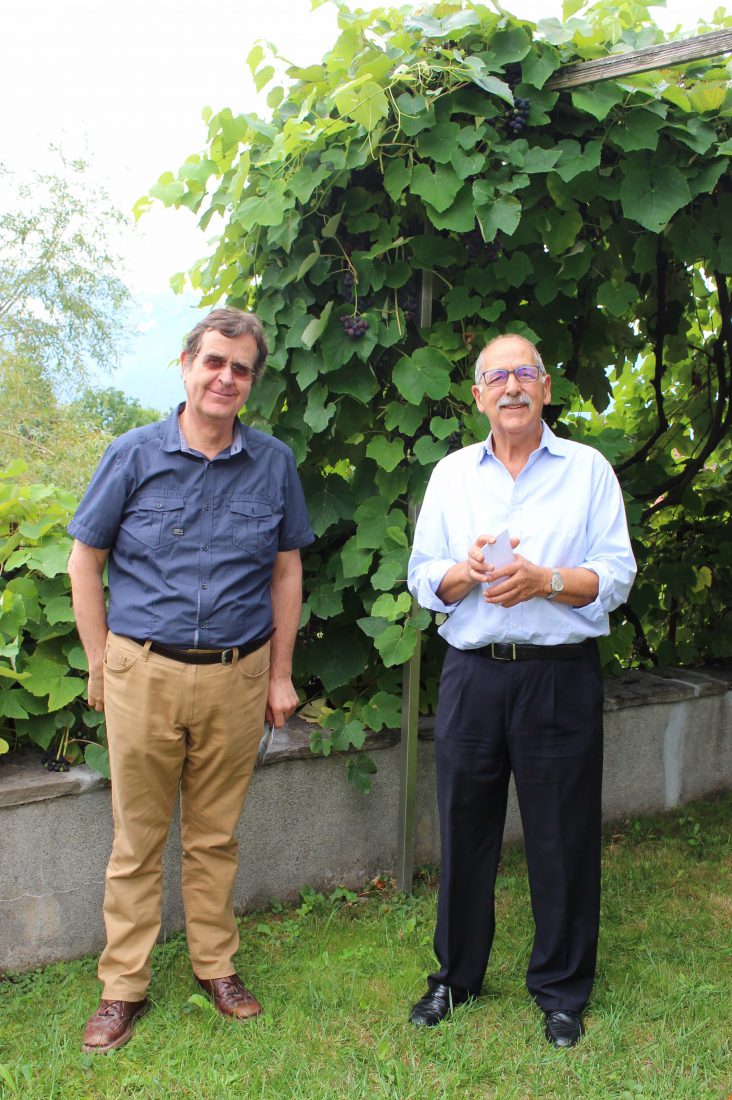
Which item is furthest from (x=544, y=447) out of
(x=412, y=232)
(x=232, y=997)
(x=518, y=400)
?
(x=232, y=997)

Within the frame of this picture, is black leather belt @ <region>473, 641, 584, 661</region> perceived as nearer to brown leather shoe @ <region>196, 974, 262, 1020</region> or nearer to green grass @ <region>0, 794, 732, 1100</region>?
green grass @ <region>0, 794, 732, 1100</region>

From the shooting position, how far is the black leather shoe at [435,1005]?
236 cm

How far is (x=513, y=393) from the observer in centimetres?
216

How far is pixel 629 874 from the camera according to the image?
3.30 m

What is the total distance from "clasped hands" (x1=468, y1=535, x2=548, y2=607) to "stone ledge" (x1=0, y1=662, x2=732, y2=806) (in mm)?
1212

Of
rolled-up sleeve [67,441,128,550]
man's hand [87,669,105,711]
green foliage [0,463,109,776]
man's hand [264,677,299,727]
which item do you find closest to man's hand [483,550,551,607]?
man's hand [264,677,299,727]

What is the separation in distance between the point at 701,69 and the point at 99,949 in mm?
3007

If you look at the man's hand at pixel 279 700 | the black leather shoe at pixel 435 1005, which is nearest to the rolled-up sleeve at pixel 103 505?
the man's hand at pixel 279 700

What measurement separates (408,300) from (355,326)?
24 centimetres

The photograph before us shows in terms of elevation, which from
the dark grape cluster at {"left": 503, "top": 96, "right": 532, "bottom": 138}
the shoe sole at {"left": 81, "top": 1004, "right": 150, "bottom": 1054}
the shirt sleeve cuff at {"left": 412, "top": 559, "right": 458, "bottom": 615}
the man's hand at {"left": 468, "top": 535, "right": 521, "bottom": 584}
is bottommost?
the shoe sole at {"left": 81, "top": 1004, "right": 150, "bottom": 1054}

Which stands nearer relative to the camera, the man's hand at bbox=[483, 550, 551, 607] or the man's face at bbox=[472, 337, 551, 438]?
the man's hand at bbox=[483, 550, 551, 607]

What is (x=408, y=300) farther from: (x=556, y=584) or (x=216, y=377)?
(x=556, y=584)

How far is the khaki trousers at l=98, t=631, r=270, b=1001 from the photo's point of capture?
2.27 metres

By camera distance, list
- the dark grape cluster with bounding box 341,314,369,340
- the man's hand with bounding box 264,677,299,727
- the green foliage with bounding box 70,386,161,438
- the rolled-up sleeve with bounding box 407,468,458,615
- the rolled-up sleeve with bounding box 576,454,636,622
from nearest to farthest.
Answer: the rolled-up sleeve with bounding box 576,454,636,622
the rolled-up sleeve with bounding box 407,468,458,615
the man's hand with bounding box 264,677,299,727
the dark grape cluster with bounding box 341,314,369,340
the green foliage with bounding box 70,386,161,438
